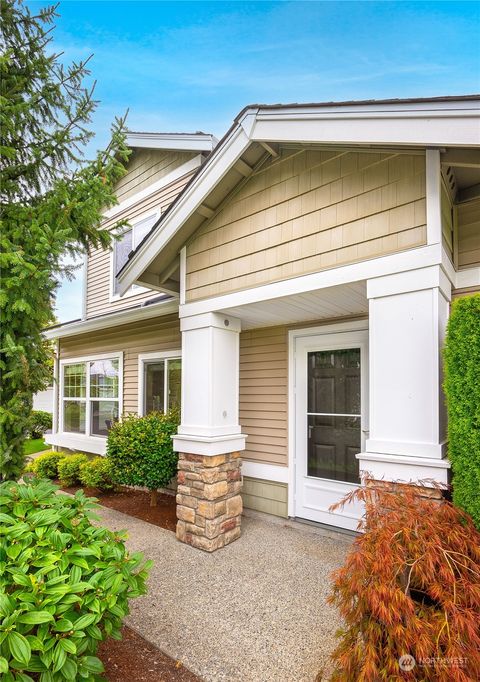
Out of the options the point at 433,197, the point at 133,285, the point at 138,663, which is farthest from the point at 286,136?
the point at 133,285

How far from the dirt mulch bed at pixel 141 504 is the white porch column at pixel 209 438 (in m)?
0.92

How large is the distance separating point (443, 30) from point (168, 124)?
524 centimetres

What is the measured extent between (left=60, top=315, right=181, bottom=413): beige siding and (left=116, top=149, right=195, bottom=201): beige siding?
3137mm

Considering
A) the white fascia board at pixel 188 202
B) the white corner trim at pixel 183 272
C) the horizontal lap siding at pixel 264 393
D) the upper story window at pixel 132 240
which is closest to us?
the white fascia board at pixel 188 202

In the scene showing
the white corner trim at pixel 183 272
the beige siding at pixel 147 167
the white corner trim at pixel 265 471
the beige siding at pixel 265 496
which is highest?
the beige siding at pixel 147 167

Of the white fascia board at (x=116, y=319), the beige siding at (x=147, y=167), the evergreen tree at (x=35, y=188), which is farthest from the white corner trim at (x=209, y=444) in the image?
the beige siding at (x=147, y=167)

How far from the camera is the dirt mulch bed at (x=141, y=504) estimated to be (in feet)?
17.6

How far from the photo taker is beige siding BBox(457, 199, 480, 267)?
11.5 feet

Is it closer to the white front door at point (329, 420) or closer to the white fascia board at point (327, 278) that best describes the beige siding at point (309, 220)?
the white fascia board at point (327, 278)

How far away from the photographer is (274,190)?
3926 millimetres

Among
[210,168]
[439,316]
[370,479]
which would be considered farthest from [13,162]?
[370,479]

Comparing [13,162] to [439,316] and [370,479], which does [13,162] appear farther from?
[370,479]

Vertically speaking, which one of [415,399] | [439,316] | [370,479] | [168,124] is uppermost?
[168,124]

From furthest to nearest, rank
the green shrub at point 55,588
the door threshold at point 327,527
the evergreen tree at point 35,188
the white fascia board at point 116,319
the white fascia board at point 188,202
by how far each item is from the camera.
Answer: the white fascia board at point 116,319 < the door threshold at point 327,527 < the white fascia board at point 188,202 < the evergreen tree at point 35,188 < the green shrub at point 55,588
